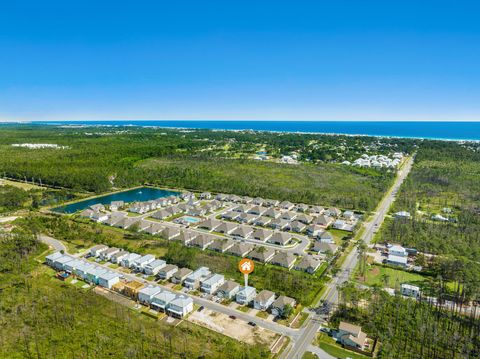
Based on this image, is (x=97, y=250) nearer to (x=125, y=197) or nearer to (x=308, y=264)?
(x=308, y=264)

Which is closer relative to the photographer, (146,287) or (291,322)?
(291,322)

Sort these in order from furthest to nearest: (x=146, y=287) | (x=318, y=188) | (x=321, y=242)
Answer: (x=318, y=188)
(x=321, y=242)
(x=146, y=287)

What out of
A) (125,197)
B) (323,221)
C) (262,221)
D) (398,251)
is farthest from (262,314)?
(125,197)

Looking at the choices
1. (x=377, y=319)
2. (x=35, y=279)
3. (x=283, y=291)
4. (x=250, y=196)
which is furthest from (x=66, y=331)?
(x=250, y=196)

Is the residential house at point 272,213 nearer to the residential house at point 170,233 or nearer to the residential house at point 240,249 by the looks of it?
the residential house at point 240,249

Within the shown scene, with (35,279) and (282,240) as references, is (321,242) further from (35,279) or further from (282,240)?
(35,279)

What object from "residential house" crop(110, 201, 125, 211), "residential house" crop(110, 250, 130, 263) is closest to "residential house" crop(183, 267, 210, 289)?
"residential house" crop(110, 250, 130, 263)

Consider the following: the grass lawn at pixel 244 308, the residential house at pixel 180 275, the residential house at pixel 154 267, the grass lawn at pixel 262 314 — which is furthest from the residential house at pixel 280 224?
the grass lawn at pixel 262 314
